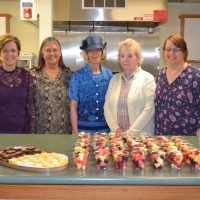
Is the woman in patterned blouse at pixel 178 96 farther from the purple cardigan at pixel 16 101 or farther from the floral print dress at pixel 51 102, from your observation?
the purple cardigan at pixel 16 101

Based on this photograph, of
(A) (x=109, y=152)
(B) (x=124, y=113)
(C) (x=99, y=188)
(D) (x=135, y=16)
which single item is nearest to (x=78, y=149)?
(A) (x=109, y=152)

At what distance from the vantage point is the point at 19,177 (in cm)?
137

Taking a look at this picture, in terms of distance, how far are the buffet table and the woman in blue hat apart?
1415 millimetres

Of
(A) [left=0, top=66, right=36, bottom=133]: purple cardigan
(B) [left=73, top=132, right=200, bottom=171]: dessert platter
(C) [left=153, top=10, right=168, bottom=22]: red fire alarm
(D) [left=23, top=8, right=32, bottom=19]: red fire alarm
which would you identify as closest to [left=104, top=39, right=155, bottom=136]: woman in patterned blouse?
(A) [left=0, top=66, right=36, bottom=133]: purple cardigan

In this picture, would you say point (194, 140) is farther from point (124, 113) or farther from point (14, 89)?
point (14, 89)

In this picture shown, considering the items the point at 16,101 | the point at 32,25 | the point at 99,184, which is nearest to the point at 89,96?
the point at 16,101

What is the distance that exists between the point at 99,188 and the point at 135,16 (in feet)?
10.9

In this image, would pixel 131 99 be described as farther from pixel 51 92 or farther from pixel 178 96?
pixel 51 92

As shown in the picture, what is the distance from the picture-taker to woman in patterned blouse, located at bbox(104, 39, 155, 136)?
2713 millimetres

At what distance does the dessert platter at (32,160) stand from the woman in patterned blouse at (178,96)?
1252 mm

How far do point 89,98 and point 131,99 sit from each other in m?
0.34

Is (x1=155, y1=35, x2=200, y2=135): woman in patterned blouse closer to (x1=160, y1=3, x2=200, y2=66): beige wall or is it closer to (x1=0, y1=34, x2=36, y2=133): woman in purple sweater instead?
(x1=0, y1=34, x2=36, y2=133): woman in purple sweater

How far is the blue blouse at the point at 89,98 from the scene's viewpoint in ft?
9.34

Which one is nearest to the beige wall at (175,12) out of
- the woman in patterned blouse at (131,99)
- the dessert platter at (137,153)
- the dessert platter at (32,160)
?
the woman in patterned blouse at (131,99)
